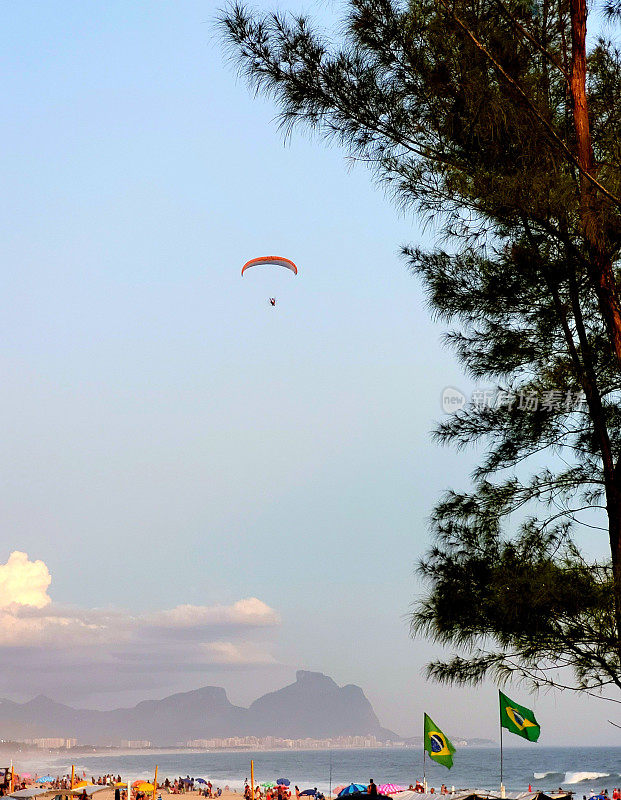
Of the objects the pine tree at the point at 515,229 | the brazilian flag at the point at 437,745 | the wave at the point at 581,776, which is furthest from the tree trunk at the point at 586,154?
the wave at the point at 581,776

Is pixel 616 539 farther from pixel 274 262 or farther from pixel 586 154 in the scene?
pixel 274 262

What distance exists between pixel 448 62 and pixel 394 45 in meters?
0.43

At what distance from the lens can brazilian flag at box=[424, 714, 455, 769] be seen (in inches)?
626

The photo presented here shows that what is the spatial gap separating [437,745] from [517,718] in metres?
3.29

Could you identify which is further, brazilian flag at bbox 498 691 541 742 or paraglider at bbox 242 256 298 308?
paraglider at bbox 242 256 298 308

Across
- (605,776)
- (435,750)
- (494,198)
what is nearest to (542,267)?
(494,198)

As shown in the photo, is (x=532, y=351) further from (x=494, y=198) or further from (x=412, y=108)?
(x=412, y=108)

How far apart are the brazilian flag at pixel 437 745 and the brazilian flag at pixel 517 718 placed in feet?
8.76

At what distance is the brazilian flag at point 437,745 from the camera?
15888mm

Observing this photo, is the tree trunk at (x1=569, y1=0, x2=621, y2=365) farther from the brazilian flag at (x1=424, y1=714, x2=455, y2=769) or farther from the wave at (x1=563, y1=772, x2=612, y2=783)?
the wave at (x1=563, y1=772, x2=612, y2=783)

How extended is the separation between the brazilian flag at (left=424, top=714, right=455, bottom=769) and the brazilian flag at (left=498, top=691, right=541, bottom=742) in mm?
2669

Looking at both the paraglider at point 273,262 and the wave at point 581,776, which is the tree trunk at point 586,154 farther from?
the wave at point 581,776

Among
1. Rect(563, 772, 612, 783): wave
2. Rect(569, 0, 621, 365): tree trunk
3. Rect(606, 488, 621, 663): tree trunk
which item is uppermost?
Rect(569, 0, 621, 365): tree trunk

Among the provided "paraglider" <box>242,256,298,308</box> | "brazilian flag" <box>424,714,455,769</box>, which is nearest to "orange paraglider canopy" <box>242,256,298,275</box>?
"paraglider" <box>242,256,298,308</box>
